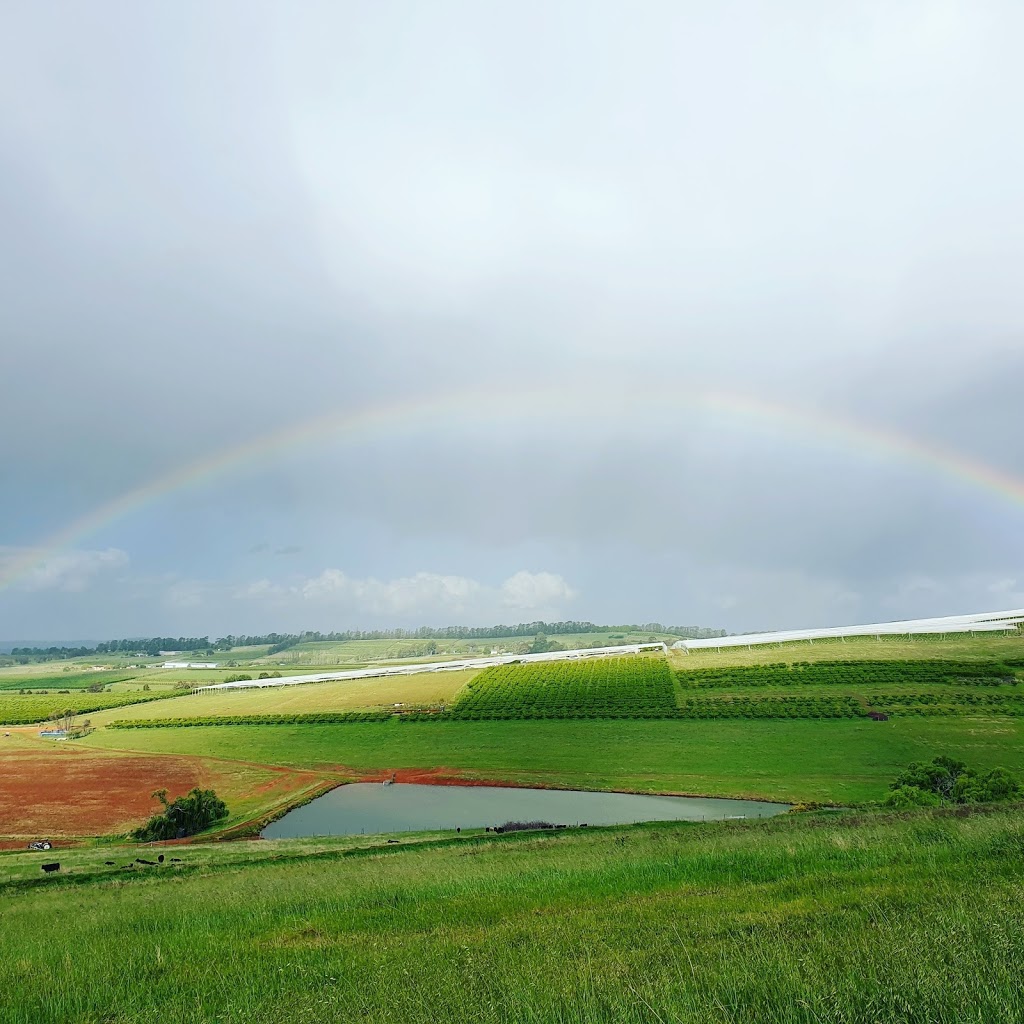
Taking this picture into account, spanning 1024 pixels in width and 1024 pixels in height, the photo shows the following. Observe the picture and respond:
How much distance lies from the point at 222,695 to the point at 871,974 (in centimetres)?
17147

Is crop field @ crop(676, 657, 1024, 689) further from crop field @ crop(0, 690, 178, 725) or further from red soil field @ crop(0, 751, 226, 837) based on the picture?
crop field @ crop(0, 690, 178, 725)

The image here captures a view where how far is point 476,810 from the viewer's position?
2286 inches

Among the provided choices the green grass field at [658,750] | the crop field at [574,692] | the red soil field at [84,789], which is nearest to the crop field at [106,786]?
the red soil field at [84,789]

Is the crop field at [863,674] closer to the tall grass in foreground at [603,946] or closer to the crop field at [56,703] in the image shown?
the tall grass in foreground at [603,946]

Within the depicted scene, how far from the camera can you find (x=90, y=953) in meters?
9.36

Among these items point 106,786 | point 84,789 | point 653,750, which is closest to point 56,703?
→ point 84,789

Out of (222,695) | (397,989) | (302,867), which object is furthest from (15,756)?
(397,989)

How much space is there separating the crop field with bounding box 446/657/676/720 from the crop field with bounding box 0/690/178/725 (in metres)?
86.9

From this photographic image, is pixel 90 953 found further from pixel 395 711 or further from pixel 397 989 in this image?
pixel 395 711

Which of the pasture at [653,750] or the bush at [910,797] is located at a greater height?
the bush at [910,797]

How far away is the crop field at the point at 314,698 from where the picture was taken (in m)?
116

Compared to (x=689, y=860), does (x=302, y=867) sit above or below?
below

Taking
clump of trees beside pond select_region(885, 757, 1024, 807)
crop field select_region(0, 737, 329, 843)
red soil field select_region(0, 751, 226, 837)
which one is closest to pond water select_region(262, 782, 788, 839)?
crop field select_region(0, 737, 329, 843)

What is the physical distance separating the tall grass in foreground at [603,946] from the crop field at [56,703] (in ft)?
472
